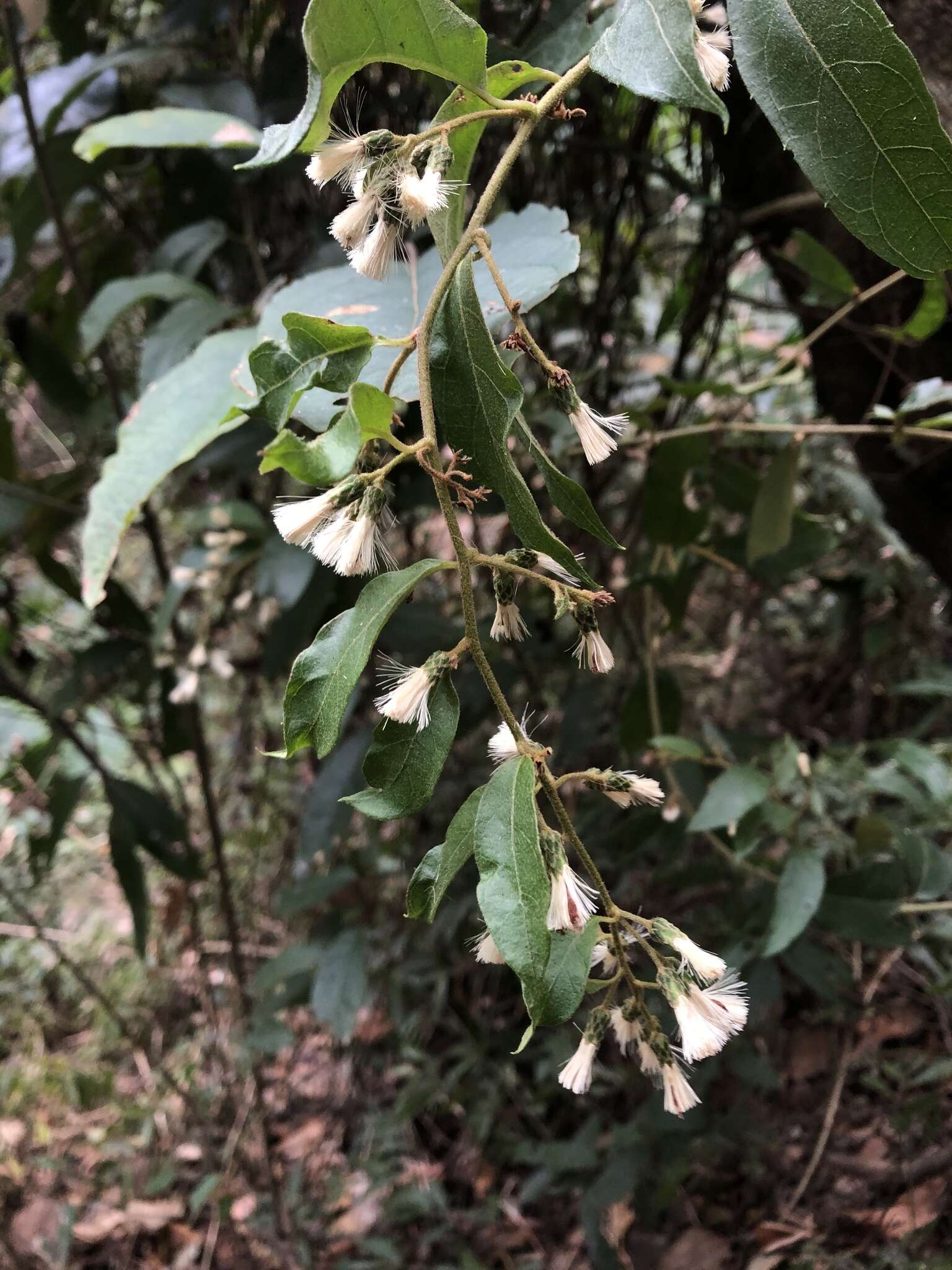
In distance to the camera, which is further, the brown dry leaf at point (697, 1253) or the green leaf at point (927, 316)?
the brown dry leaf at point (697, 1253)

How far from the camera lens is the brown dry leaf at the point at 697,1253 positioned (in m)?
0.79

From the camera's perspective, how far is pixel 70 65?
964 mm

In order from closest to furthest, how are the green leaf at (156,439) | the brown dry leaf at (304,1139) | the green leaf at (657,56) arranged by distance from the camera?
the green leaf at (657,56) → the green leaf at (156,439) → the brown dry leaf at (304,1139)

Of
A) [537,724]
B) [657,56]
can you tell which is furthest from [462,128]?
[537,724]

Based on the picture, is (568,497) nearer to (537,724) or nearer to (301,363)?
(301,363)

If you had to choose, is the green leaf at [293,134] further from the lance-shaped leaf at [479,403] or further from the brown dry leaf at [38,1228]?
the brown dry leaf at [38,1228]

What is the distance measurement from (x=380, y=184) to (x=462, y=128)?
0.26ft

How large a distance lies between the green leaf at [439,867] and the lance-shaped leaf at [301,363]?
170mm

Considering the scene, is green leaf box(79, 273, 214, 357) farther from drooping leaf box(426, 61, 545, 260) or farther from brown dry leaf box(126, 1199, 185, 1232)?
brown dry leaf box(126, 1199, 185, 1232)

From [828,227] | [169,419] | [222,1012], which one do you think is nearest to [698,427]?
[828,227]

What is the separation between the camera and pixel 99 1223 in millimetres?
1153

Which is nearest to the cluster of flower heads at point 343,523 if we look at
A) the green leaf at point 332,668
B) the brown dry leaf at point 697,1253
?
the green leaf at point 332,668

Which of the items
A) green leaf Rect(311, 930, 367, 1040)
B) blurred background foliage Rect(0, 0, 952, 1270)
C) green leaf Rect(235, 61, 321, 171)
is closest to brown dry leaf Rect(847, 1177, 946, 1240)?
blurred background foliage Rect(0, 0, 952, 1270)

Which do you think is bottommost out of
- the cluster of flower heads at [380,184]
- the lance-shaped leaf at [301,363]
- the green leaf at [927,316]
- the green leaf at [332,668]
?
the green leaf at [927,316]
